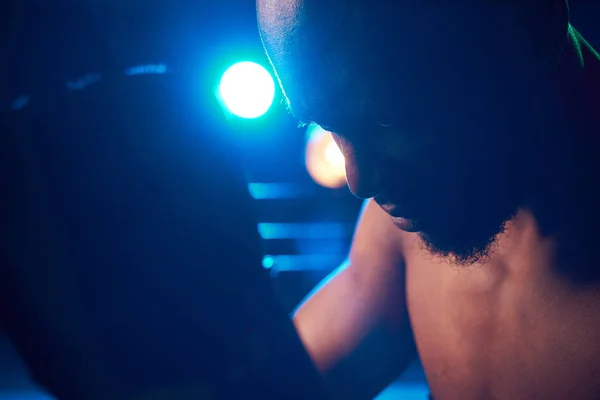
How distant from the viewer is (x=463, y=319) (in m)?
0.87

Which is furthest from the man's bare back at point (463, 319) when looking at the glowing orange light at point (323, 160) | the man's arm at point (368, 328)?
the glowing orange light at point (323, 160)

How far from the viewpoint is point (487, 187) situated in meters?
0.84

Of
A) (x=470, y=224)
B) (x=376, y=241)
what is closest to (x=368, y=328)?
(x=376, y=241)

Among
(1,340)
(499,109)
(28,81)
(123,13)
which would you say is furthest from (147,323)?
(1,340)

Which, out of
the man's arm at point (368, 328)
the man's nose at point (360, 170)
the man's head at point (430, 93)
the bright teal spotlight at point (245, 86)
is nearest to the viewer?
the man's head at point (430, 93)

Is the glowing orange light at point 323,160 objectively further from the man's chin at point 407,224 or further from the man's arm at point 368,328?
the man's chin at point 407,224

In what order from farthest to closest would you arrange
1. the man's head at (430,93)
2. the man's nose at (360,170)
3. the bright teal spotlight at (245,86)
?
the bright teal spotlight at (245,86)
the man's nose at (360,170)
the man's head at (430,93)

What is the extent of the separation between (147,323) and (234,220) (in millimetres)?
93

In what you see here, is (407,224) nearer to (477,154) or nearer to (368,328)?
(477,154)

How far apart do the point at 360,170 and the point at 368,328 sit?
1.32 feet

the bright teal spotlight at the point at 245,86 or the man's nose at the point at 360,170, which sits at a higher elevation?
the bright teal spotlight at the point at 245,86

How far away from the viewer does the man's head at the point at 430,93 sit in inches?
27.4

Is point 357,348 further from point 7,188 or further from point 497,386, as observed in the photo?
point 7,188

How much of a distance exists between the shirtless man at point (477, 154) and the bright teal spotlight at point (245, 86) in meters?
1.87
